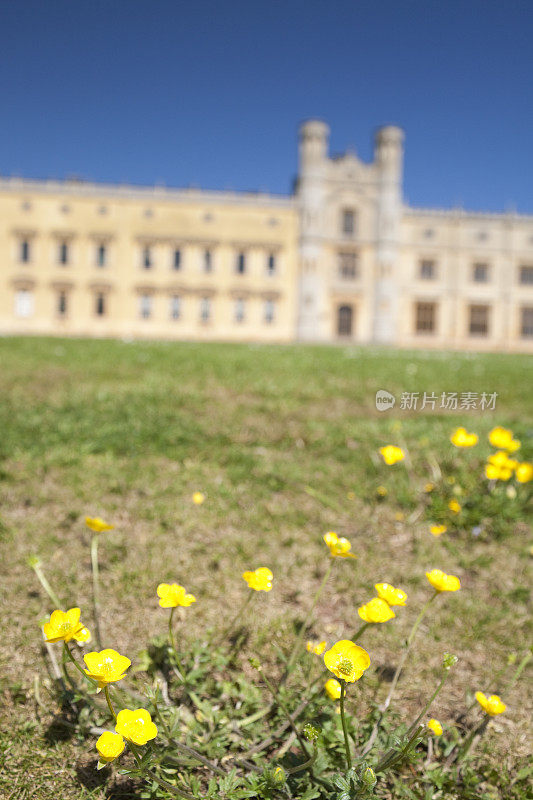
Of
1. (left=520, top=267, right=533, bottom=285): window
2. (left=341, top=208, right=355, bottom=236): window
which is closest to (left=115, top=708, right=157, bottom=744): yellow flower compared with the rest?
(left=341, top=208, right=355, bottom=236): window

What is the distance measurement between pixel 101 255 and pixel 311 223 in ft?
43.2

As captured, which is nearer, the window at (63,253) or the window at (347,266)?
the window at (63,253)

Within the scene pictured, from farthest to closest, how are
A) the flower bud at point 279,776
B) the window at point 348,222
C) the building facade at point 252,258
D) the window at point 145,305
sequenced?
the window at point 348,222, the window at point 145,305, the building facade at point 252,258, the flower bud at point 279,776

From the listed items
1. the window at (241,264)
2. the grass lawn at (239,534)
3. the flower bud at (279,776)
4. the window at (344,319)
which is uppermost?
the window at (241,264)

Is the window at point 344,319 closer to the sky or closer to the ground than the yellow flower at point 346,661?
closer to the sky

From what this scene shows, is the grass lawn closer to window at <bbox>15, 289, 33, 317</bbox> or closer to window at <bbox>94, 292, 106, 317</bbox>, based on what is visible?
window at <bbox>94, 292, 106, 317</bbox>

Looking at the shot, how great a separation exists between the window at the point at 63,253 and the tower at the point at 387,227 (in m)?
19.3

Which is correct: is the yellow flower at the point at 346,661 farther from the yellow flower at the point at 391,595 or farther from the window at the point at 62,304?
the window at the point at 62,304

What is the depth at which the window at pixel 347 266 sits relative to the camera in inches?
1320

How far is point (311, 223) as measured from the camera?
3281cm

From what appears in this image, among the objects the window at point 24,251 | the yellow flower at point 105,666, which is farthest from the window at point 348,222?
the yellow flower at point 105,666

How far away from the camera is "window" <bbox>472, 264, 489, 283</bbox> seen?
34969mm

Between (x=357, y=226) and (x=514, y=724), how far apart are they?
3413 centimetres

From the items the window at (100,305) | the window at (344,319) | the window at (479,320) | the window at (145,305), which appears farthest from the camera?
the window at (479,320)
